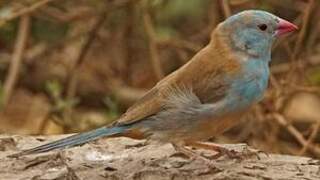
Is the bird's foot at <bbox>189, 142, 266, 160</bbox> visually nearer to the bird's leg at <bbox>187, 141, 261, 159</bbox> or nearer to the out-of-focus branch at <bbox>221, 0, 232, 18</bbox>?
the bird's leg at <bbox>187, 141, 261, 159</bbox>

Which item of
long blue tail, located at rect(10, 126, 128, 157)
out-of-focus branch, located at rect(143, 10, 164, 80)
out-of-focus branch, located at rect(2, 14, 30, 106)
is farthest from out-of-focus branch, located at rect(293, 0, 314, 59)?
long blue tail, located at rect(10, 126, 128, 157)

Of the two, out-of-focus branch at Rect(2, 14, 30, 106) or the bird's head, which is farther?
out-of-focus branch at Rect(2, 14, 30, 106)

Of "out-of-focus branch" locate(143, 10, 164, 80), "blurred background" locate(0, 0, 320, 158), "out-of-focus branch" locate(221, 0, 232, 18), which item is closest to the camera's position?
"out-of-focus branch" locate(221, 0, 232, 18)

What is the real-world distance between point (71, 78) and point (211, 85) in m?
2.78

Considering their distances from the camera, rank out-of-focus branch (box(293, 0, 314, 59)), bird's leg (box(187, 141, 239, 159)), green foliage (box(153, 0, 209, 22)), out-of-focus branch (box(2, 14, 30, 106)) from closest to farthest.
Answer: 1. bird's leg (box(187, 141, 239, 159))
2. out-of-focus branch (box(293, 0, 314, 59))
3. out-of-focus branch (box(2, 14, 30, 106))
4. green foliage (box(153, 0, 209, 22))

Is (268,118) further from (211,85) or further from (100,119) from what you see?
(211,85)

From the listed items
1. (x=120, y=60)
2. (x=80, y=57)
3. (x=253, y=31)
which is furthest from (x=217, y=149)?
(x=120, y=60)

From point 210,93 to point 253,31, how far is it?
370mm

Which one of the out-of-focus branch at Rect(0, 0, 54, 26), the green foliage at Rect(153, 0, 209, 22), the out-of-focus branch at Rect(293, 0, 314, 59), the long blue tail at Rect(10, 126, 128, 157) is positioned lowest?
the long blue tail at Rect(10, 126, 128, 157)

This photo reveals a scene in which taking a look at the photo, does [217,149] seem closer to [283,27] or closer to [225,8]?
[283,27]

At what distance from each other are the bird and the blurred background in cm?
135

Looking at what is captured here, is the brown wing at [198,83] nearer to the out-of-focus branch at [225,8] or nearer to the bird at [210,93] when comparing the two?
the bird at [210,93]

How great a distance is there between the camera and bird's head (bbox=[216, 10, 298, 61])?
187 inches

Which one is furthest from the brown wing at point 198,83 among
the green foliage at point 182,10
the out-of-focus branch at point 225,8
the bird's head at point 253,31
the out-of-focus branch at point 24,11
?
the green foliage at point 182,10
